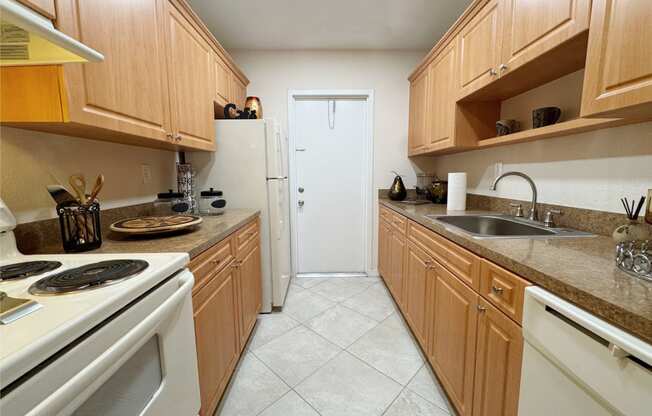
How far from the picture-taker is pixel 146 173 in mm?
1729

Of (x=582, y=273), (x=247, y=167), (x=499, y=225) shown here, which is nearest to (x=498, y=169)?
(x=499, y=225)

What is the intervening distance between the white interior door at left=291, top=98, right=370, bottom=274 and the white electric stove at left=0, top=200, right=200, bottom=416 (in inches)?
83.2

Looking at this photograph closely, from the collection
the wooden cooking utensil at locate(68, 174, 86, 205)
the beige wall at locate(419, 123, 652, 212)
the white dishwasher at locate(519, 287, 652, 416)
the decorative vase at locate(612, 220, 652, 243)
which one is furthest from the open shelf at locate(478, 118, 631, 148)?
the wooden cooking utensil at locate(68, 174, 86, 205)

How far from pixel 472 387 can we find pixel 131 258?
1.38 m

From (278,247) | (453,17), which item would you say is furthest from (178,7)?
(453,17)

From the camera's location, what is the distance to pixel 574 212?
1.30m

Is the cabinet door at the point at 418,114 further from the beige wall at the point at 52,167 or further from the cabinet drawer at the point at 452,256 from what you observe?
the beige wall at the point at 52,167

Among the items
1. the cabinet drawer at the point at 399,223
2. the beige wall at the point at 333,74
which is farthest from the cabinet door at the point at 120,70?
the cabinet drawer at the point at 399,223

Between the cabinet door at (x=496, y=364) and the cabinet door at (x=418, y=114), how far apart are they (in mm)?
1737

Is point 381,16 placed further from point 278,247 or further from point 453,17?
point 278,247

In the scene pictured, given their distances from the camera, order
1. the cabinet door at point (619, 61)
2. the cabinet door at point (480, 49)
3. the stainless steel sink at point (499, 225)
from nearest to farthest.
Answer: the cabinet door at point (619, 61) → the stainless steel sink at point (499, 225) → the cabinet door at point (480, 49)

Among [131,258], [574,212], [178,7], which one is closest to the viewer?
[131,258]

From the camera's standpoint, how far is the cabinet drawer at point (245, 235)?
1.59 m

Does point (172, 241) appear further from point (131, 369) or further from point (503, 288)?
point (503, 288)
